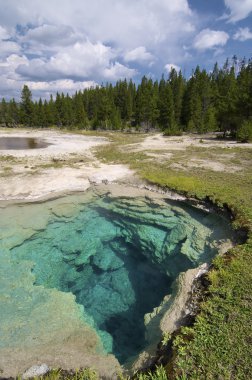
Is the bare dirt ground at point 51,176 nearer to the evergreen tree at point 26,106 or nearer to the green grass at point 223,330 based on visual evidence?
the green grass at point 223,330

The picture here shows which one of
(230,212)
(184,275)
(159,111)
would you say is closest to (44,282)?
(184,275)

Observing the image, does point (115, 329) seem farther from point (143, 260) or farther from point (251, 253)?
point (251, 253)

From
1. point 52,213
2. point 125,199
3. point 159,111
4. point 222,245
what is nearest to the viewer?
point 222,245

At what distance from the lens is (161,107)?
61.6 m

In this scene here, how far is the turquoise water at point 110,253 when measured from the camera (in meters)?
7.82

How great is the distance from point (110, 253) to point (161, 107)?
185 feet

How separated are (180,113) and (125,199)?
56.0 meters

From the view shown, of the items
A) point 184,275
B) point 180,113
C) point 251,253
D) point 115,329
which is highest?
point 180,113

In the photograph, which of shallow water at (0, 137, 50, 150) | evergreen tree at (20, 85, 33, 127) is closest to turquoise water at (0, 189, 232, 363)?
shallow water at (0, 137, 50, 150)

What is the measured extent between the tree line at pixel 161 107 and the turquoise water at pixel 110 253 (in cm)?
2815

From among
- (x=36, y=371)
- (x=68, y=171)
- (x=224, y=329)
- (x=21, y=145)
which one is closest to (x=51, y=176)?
(x=68, y=171)

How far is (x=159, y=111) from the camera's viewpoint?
6178 cm

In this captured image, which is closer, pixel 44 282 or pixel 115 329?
pixel 115 329

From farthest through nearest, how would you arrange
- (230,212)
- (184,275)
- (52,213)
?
(52,213) < (230,212) < (184,275)
